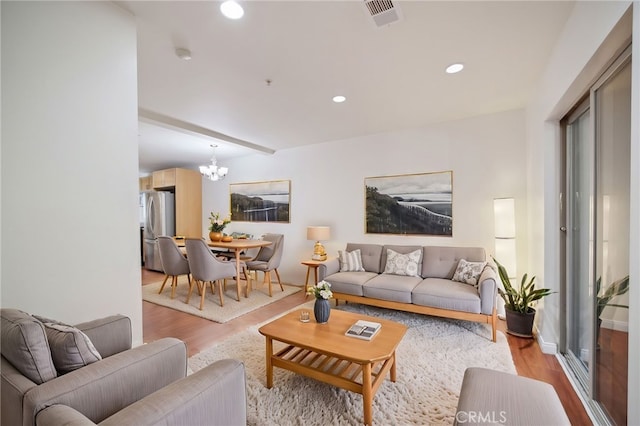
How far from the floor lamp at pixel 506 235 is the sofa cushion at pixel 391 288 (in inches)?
39.0

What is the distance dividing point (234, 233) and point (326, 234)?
2.40 metres

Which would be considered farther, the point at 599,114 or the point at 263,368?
the point at 263,368

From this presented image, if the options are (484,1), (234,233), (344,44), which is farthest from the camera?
(234,233)

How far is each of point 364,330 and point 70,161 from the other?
2193 mm

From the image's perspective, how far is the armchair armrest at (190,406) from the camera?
0.87 m

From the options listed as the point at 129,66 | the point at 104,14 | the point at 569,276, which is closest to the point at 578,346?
the point at 569,276

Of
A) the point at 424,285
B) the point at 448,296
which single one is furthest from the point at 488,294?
the point at 424,285

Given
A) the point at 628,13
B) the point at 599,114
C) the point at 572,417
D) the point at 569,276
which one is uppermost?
the point at 628,13

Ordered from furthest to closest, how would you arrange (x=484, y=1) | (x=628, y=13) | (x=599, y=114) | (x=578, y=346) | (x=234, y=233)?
(x=234, y=233), (x=578, y=346), (x=599, y=114), (x=484, y=1), (x=628, y=13)

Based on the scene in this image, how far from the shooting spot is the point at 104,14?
173 centimetres

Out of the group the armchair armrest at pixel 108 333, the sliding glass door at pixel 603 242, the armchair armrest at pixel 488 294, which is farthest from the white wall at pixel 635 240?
the armchair armrest at pixel 108 333

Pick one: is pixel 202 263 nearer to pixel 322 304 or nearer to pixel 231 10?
pixel 322 304

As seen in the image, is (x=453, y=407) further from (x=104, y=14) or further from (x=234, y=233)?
(x=234, y=233)

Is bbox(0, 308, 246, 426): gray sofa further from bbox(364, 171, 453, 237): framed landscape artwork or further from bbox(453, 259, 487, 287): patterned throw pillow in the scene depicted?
bbox(364, 171, 453, 237): framed landscape artwork
